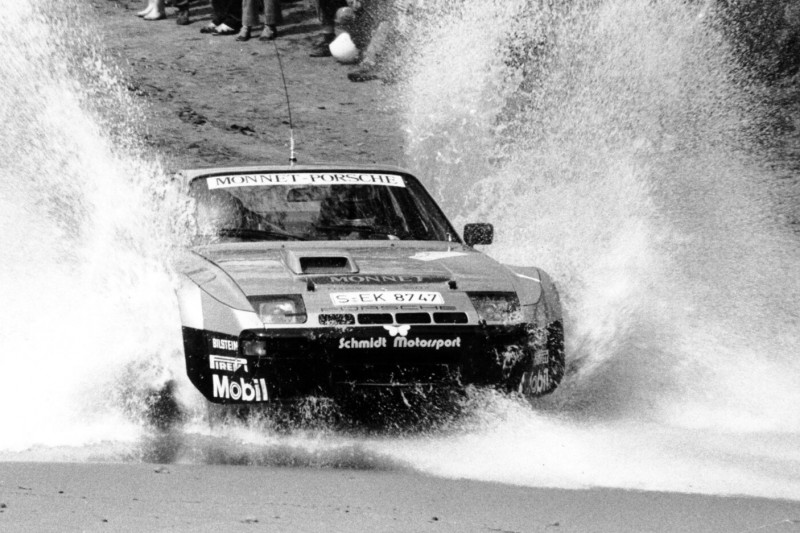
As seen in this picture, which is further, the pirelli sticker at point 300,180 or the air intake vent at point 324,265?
the pirelli sticker at point 300,180

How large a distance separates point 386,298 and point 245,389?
2.29 feet

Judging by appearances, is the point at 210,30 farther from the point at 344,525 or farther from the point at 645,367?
the point at 344,525

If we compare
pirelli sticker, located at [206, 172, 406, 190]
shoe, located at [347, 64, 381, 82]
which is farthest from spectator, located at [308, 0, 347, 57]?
pirelli sticker, located at [206, 172, 406, 190]

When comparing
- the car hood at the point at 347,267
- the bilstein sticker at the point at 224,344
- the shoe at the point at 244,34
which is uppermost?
the shoe at the point at 244,34

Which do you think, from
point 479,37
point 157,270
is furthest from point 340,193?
point 479,37

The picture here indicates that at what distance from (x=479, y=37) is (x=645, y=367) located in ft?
28.2

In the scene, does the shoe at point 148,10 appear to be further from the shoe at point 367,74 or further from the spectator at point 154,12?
the shoe at point 367,74

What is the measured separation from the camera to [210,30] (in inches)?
708

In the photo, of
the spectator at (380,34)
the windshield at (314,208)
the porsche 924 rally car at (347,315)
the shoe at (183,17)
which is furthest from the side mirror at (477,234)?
the shoe at (183,17)

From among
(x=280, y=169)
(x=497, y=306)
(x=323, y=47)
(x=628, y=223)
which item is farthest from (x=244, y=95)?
(x=497, y=306)

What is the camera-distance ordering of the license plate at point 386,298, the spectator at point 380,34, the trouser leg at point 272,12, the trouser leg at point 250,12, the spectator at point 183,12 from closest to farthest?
the license plate at point 386,298 < the spectator at point 380,34 < the trouser leg at point 272,12 < the trouser leg at point 250,12 < the spectator at point 183,12

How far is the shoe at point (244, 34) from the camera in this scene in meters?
17.8

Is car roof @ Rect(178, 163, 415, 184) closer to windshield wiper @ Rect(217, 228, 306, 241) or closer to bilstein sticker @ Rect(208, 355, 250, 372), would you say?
windshield wiper @ Rect(217, 228, 306, 241)

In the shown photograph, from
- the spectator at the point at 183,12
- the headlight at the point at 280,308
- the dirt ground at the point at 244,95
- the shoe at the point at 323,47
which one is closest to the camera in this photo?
the headlight at the point at 280,308
